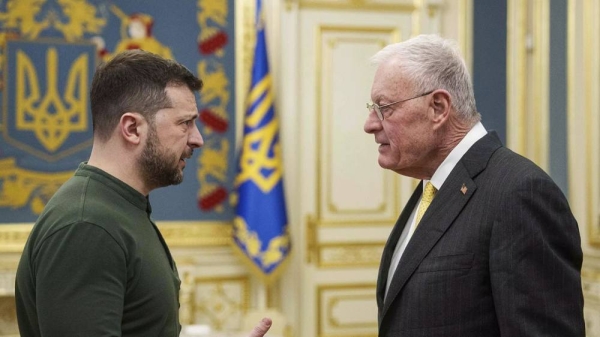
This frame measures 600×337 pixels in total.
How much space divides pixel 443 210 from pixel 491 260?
21 centimetres

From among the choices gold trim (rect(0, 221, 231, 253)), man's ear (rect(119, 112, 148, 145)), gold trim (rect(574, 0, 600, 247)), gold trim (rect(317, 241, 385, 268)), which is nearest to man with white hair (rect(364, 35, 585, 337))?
man's ear (rect(119, 112, 148, 145))

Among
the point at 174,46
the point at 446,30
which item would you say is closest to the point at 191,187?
the point at 174,46

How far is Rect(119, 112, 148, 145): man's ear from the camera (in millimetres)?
1586

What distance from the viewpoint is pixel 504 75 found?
538 centimetres

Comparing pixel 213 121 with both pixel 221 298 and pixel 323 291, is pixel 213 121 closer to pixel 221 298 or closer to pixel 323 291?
pixel 221 298

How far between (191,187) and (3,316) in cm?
140

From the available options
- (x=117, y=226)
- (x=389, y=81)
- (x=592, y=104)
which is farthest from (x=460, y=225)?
(x=592, y=104)

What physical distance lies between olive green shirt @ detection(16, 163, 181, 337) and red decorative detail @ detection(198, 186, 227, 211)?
3.41 m

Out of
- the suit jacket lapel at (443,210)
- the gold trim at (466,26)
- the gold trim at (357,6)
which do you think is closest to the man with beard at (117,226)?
the suit jacket lapel at (443,210)

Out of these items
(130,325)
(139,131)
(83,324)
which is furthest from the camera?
(139,131)

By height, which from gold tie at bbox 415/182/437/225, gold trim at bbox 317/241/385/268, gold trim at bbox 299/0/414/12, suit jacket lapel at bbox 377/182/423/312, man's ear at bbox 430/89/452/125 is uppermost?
gold trim at bbox 299/0/414/12

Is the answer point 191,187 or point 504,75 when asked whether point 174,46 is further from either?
point 504,75

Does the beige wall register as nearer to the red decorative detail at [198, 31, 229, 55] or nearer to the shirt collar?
the red decorative detail at [198, 31, 229, 55]

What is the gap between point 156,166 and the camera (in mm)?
1640
